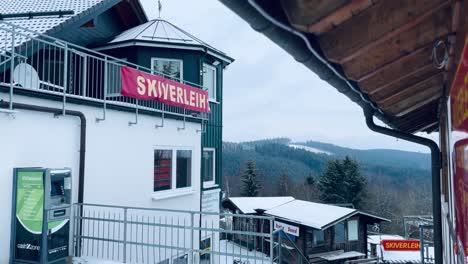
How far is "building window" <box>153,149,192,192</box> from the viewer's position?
32.3 ft

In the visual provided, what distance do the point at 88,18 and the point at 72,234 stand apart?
274 inches

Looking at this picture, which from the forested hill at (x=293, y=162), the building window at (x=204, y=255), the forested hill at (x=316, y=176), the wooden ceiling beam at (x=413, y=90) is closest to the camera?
the wooden ceiling beam at (x=413, y=90)

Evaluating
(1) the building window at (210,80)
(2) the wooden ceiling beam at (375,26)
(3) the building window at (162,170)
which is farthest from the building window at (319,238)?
(2) the wooden ceiling beam at (375,26)

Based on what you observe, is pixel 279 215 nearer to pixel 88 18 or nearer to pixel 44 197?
pixel 88 18

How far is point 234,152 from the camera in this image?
7256 centimetres

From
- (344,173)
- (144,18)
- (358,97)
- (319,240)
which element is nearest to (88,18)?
(144,18)

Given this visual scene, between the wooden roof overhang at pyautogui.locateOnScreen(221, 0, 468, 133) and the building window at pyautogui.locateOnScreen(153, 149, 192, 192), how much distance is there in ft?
22.3

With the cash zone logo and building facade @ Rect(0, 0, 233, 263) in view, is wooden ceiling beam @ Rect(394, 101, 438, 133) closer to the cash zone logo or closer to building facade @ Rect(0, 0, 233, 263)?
building facade @ Rect(0, 0, 233, 263)

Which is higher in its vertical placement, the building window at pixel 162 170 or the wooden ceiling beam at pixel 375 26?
the wooden ceiling beam at pixel 375 26

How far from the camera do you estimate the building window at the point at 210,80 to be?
1395 centimetres

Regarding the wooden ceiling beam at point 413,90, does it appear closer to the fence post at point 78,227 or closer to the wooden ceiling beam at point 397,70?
the wooden ceiling beam at point 397,70

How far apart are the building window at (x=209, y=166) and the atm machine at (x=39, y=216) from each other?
7649 millimetres

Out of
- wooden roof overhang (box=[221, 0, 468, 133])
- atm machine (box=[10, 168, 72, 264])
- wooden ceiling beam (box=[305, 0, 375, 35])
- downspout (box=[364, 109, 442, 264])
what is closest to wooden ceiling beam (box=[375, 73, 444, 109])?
wooden roof overhang (box=[221, 0, 468, 133])

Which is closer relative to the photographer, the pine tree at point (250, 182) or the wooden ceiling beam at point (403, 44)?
the wooden ceiling beam at point (403, 44)
